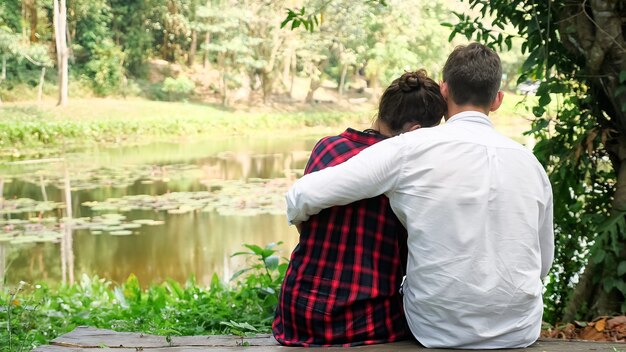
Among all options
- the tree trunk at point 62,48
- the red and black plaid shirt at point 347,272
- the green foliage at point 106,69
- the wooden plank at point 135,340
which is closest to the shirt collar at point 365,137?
the red and black plaid shirt at point 347,272

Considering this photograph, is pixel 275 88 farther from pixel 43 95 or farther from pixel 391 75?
pixel 43 95

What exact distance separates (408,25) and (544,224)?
652 inches

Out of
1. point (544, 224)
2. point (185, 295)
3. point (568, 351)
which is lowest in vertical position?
point (185, 295)

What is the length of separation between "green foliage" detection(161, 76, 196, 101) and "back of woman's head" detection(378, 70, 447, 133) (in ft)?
46.4

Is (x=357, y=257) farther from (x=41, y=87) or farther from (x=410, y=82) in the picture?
(x=41, y=87)

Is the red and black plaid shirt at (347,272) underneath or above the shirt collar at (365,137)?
underneath

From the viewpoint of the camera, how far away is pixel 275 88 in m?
17.3

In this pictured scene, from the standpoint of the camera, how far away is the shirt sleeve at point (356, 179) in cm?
117

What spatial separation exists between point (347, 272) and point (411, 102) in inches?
11.2

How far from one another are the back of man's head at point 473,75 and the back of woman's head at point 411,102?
58 millimetres

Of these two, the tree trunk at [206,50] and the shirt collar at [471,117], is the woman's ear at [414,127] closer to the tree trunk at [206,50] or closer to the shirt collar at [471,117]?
the shirt collar at [471,117]

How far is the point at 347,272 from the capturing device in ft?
4.14

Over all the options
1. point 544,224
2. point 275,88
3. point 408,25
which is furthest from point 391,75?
point 544,224

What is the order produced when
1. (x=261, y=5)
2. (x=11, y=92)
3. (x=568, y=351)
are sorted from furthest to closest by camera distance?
1. (x=261, y=5)
2. (x=11, y=92)
3. (x=568, y=351)
